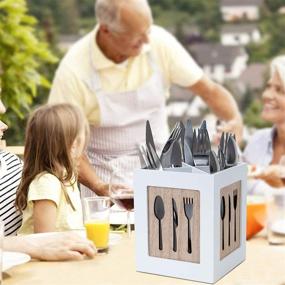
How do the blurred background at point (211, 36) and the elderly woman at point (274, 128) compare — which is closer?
the elderly woman at point (274, 128)

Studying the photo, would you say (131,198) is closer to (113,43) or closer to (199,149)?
(199,149)

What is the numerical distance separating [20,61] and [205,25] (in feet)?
5.25

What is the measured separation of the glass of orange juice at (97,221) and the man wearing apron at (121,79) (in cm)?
136

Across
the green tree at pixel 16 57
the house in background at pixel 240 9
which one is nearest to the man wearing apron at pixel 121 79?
the green tree at pixel 16 57

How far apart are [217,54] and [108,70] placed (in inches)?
72.3

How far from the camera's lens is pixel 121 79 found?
10.8ft

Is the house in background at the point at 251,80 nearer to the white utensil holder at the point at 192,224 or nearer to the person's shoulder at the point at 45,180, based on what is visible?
the person's shoulder at the point at 45,180

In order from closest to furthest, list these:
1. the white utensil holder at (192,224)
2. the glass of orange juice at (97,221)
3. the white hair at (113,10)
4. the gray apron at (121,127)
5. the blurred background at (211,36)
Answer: the white utensil holder at (192,224) → the glass of orange juice at (97,221) → the white hair at (113,10) → the gray apron at (121,127) → the blurred background at (211,36)

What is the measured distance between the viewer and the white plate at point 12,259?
160 centimetres

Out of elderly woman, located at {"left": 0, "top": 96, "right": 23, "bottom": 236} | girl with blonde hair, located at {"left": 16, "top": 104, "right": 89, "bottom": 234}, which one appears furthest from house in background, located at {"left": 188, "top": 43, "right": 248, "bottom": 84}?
elderly woman, located at {"left": 0, "top": 96, "right": 23, "bottom": 236}

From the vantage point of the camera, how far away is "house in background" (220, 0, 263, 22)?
4969 mm

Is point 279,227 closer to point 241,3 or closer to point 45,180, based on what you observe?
point 45,180

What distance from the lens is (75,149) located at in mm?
2359

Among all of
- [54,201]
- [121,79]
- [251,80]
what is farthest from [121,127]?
[251,80]
